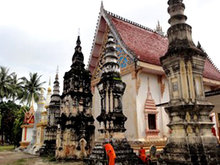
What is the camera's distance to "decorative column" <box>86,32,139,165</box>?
7.17 m

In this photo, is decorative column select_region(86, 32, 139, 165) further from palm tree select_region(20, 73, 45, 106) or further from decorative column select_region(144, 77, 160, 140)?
palm tree select_region(20, 73, 45, 106)

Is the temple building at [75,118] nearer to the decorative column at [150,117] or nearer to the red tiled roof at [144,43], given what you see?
the decorative column at [150,117]

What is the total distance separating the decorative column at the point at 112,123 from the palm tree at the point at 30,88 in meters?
38.7

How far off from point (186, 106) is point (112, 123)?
3.39 metres

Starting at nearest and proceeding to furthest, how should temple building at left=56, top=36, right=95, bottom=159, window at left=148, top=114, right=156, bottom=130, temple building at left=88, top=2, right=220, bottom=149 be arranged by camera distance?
temple building at left=56, top=36, right=95, bottom=159, temple building at left=88, top=2, right=220, bottom=149, window at left=148, top=114, right=156, bottom=130

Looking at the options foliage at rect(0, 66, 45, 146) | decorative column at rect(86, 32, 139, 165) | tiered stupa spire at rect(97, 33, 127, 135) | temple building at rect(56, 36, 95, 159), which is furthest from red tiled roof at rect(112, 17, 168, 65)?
foliage at rect(0, 66, 45, 146)

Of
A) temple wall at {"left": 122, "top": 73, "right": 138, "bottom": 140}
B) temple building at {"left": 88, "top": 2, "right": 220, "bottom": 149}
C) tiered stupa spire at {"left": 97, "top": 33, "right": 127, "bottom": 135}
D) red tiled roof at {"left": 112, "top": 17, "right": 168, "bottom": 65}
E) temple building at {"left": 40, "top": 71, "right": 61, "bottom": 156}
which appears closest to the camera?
tiered stupa spire at {"left": 97, "top": 33, "right": 127, "bottom": 135}

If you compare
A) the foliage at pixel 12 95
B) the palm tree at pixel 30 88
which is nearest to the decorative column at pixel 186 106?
the foliage at pixel 12 95

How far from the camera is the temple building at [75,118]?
10.2m

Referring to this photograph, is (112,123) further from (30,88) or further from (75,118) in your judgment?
(30,88)

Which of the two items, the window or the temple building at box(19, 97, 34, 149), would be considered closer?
the window

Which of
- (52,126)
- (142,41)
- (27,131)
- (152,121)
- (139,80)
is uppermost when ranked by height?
(142,41)

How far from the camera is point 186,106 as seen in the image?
4.71 meters

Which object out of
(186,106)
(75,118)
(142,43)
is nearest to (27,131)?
(75,118)
